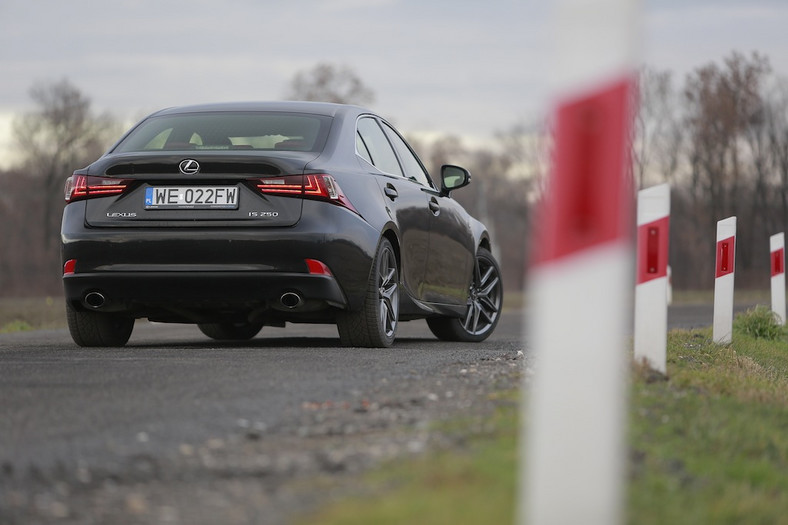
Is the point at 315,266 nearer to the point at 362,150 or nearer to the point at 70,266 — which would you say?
the point at 362,150

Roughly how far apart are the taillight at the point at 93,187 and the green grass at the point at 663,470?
11.6 feet

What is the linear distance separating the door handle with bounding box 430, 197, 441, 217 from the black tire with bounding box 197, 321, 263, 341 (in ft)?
7.49

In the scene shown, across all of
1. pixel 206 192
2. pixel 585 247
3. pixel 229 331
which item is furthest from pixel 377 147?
pixel 585 247

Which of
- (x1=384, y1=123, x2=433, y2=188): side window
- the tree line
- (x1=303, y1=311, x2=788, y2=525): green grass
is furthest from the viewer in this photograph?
the tree line

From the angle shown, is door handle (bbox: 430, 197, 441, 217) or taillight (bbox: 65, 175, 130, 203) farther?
door handle (bbox: 430, 197, 441, 217)

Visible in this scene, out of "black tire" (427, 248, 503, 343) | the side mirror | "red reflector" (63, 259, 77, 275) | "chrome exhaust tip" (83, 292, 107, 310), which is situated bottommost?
"black tire" (427, 248, 503, 343)

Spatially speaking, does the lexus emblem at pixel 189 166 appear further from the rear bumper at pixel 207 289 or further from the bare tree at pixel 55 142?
the bare tree at pixel 55 142

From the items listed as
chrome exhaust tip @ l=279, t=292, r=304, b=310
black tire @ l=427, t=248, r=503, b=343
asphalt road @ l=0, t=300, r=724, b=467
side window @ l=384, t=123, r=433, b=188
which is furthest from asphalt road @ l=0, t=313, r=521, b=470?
black tire @ l=427, t=248, r=503, b=343

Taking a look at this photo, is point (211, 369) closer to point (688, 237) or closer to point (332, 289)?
point (332, 289)

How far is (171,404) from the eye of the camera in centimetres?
503

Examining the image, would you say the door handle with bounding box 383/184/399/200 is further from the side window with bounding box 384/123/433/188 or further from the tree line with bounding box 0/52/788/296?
the tree line with bounding box 0/52/788/296

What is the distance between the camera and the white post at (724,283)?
1034cm

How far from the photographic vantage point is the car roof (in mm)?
8680

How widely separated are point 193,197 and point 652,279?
292 centimetres
